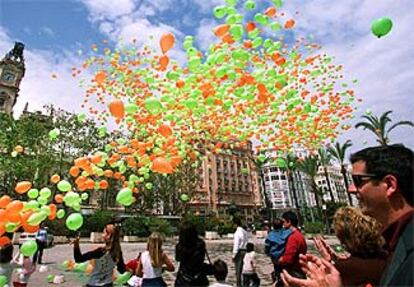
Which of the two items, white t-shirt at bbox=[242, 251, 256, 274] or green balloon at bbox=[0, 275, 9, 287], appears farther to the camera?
white t-shirt at bbox=[242, 251, 256, 274]

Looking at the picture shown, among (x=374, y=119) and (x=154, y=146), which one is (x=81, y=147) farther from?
(x=374, y=119)

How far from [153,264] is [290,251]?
1874mm

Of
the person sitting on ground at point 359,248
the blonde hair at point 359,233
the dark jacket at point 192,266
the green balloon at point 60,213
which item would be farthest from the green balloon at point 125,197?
the blonde hair at point 359,233

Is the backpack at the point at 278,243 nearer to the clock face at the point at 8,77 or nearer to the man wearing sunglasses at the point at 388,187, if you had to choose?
the man wearing sunglasses at the point at 388,187

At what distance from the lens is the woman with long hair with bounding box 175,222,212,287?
3.34 m

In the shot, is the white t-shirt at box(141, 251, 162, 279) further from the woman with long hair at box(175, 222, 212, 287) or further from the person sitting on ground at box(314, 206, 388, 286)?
the person sitting on ground at box(314, 206, 388, 286)

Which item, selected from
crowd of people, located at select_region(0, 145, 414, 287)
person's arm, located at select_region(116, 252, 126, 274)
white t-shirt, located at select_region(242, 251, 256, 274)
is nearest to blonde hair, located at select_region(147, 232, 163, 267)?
crowd of people, located at select_region(0, 145, 414, 287)

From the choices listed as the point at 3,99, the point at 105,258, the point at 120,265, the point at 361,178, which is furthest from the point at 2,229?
the point at 3,99

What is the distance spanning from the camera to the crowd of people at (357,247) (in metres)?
1.39

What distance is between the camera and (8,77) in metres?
54.7

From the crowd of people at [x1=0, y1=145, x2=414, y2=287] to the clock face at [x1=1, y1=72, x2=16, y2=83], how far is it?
61.9 m

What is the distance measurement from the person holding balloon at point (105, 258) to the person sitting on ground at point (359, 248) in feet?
8.31

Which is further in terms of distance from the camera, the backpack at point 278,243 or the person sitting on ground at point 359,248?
the backpack at point 278,243

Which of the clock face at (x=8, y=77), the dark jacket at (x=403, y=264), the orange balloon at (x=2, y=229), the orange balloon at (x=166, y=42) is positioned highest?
the clock face at (x=8, y=77)
